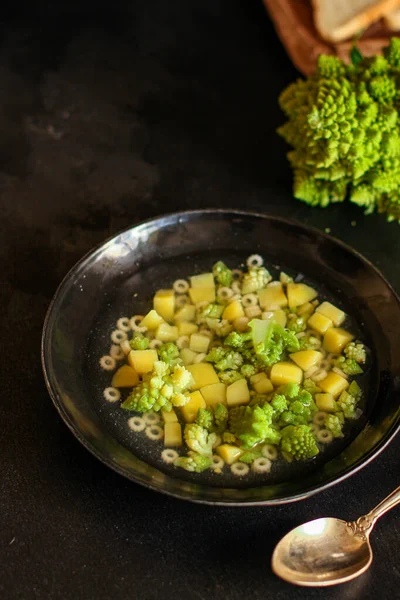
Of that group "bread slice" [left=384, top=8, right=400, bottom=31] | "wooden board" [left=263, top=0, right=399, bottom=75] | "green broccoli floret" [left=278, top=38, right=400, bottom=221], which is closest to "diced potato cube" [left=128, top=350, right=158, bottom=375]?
"green broccoli floret" [left=278, top=38, right=400, bottom=221]

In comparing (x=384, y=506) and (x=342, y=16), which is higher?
(x=342, y=16)

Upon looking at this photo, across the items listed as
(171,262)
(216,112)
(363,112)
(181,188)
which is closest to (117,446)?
(171,262)

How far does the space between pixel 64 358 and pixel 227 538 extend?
483 mm

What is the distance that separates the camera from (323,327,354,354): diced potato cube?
4.90ft

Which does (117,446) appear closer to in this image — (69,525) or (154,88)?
(69,525)

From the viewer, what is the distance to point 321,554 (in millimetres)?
1197

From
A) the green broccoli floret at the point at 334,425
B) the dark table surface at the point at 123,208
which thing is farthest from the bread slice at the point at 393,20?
the green broccoli floret at the point at 334,425

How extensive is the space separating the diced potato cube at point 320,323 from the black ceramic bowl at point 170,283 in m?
0.07

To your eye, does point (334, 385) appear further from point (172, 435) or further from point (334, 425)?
point (172, 435)

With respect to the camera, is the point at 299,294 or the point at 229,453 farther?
the point at 299,294

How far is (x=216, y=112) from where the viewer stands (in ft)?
7.02

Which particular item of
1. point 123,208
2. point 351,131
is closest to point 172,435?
point 123,208

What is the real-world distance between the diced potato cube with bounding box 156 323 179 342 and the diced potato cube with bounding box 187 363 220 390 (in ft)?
0.30

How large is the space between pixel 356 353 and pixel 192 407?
385mm
